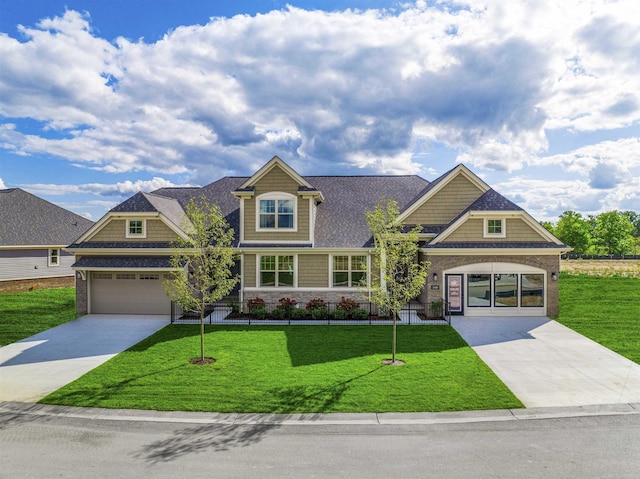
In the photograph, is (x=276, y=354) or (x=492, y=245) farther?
(x=492, y=245)

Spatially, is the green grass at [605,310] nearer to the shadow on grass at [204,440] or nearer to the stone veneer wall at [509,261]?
the stone veneer wall at [509,261]

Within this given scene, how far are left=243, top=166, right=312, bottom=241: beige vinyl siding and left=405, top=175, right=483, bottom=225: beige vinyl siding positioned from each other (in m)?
6.32

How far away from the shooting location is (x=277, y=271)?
912 inches

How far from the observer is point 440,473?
780 cm

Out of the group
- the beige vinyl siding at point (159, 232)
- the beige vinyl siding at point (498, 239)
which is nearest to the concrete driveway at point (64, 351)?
the beige vinyl siding at point (159, 232)

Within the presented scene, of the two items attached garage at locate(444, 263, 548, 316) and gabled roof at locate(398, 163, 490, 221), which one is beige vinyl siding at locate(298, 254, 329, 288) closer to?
gabled roof at locate(398, 163, 490, 221)

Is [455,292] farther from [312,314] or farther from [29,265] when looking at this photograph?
[29,265]

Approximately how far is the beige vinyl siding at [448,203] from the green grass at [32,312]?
20689 millimetres

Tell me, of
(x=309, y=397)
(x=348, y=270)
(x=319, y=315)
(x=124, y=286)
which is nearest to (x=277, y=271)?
(x=319, y=315)

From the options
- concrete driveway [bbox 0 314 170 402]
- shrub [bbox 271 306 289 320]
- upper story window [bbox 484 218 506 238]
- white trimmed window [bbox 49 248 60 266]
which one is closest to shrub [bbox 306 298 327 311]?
shrub [bbox 271 306 289 320]

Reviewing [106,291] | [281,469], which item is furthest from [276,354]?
[106,291]

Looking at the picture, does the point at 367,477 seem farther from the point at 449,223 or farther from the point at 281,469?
the point at 449,223

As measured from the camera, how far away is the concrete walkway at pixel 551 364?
1167 centimetres

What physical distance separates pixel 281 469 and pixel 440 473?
10.3 ft
